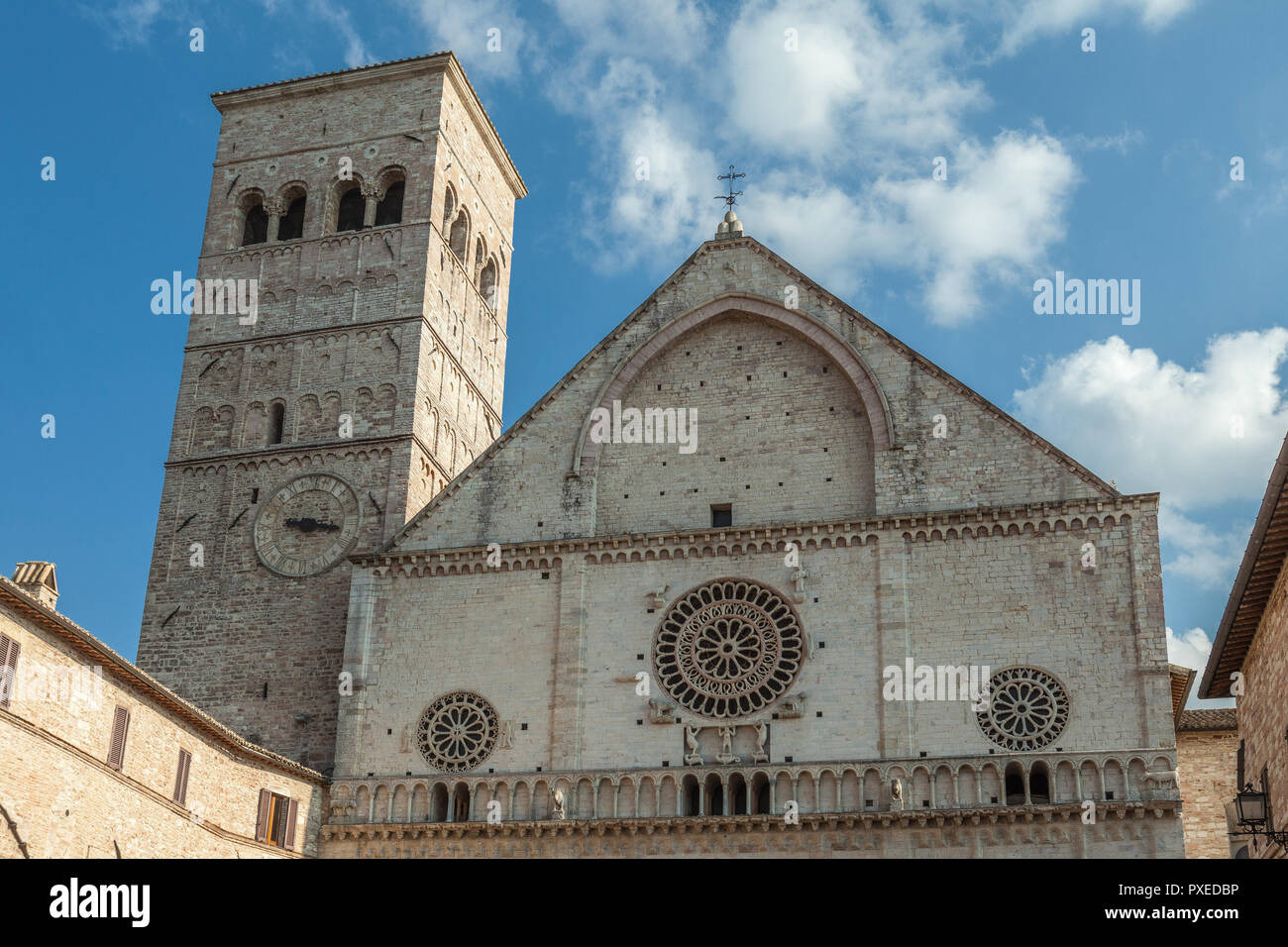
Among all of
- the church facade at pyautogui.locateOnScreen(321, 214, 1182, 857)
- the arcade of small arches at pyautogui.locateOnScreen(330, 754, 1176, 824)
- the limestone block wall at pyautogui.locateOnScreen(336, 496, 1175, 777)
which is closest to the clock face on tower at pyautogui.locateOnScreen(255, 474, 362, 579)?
the church facade at pyautogui.locateOnScreen(321, 214, 1182, 857)

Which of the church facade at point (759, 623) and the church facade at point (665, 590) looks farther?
the church facade at point (665, 590)

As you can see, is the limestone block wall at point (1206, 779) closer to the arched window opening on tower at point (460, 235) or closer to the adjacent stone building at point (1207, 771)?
the adjacent stone building at point (1207, 771)

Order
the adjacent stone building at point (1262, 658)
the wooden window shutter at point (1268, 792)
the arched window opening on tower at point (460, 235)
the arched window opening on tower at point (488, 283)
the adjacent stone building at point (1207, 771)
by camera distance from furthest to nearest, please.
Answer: the arched window opening on tower at point (488, 283) < the arched window opening on tower at point (460, 235) < the adjacent stone building at point (1207, 771) < the wooden window shutter at point (1268, 792) < the adjacent stone building at point (1262, 658)

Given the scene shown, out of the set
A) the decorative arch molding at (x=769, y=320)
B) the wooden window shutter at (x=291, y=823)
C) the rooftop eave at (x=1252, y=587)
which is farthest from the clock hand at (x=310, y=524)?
the rooftop eave at (x=1252, y=587)

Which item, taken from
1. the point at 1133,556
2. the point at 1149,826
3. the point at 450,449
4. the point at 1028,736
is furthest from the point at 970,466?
the point at 450,449

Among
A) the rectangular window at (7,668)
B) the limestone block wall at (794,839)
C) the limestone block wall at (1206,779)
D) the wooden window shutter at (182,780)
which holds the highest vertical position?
the limestone block wall at (1206,779)

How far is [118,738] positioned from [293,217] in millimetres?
17274

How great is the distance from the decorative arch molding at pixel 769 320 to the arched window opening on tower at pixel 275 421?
7.50 m

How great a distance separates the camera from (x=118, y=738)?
20.8 m

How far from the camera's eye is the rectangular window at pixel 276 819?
80.1ft

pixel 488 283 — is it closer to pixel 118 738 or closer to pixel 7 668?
pixel 118 738

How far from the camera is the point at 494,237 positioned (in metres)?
38.2

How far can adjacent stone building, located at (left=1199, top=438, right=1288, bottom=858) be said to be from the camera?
17516 mm
